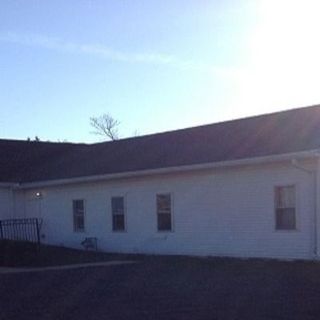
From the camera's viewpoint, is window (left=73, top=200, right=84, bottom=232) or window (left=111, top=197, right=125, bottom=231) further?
window (left=73, top=200, right=84, bottom=232)

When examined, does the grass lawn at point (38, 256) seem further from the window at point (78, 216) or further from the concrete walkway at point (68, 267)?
the window at point (78, 216)

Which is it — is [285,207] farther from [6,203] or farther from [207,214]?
[6,203]

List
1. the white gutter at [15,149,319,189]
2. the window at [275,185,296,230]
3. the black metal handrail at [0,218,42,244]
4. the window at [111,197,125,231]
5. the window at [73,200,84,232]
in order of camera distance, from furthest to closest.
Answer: the black metal handrail at [0,218,42,244] < the window at [73,200,84,232] < the window at [111,197,125,231] < the window at [275,185,296,230] < the white gutter at [15,149,319,189]

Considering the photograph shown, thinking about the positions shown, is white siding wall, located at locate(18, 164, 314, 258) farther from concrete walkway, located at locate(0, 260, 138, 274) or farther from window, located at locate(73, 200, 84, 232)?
concrete walkway, located at locate(0, 260, 138, 274)

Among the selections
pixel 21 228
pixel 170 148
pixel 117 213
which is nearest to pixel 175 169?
pixel 170 148

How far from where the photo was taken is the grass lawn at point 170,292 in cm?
1245

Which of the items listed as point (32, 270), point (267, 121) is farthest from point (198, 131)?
point (32, 270)

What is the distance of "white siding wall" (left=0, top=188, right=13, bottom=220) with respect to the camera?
110ft

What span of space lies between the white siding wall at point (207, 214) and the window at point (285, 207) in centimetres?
16

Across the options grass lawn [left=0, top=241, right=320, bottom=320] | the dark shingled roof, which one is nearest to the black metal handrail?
the dark shingled roof

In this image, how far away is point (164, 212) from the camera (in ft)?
84.5

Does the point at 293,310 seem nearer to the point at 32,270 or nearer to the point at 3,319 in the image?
the point at 3,319

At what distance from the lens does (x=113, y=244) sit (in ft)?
92.4

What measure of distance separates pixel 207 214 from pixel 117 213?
194 inches
